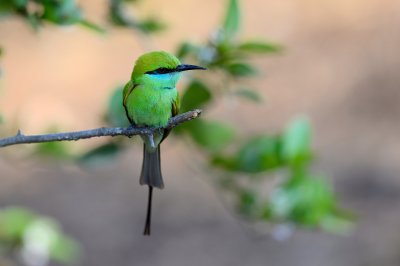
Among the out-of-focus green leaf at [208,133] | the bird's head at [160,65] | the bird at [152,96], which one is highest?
the bird's head at [160,65]

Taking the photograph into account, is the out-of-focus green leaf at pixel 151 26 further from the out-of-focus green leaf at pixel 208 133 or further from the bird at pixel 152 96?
the bird at pixel 152 96

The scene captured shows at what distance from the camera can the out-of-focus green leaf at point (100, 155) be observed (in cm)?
211

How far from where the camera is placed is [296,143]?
214 centimetres

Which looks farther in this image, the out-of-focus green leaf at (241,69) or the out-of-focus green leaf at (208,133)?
the out-of-focus green leaf at (208,133)

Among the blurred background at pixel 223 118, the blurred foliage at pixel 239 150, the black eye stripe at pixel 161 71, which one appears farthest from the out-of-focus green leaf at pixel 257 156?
the blurred background at pixel 223 118

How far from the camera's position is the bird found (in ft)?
5.28

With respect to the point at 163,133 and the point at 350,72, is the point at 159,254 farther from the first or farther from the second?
the point at 163,133

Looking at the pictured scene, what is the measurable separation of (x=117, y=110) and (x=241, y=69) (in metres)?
0.41

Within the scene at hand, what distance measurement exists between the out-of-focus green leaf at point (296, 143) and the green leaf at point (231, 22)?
0.35 metres

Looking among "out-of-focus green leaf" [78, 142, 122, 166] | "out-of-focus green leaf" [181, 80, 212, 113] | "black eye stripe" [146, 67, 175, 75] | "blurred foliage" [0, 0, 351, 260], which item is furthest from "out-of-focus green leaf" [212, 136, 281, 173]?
"black eye stripe" [146, 67, 175, 75]

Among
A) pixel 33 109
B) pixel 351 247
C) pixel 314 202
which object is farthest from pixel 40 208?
pixel 314 202

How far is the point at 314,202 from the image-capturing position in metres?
2.17

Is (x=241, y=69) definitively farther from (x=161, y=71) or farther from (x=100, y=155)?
(x=100, y=155)

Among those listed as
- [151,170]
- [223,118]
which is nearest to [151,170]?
[151,170]
